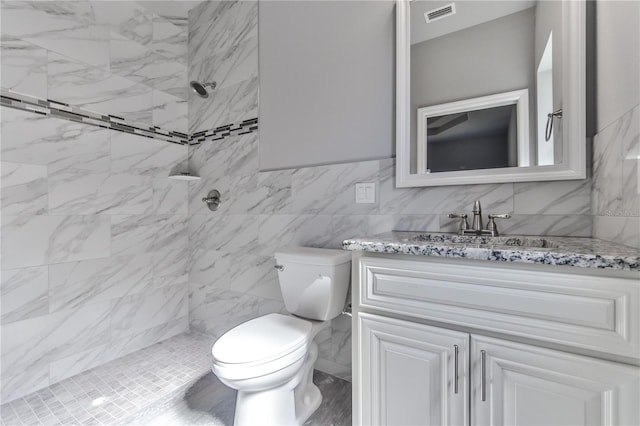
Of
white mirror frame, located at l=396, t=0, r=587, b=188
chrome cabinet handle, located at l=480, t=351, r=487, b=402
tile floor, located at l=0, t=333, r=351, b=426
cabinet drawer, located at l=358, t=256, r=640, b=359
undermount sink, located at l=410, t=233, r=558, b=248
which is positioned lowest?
tile floor, located at l=0, t=333, r=351, b=426

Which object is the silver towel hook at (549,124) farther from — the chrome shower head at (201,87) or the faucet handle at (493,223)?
the chrome shower head at (201,87)

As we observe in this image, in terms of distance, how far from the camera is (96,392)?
1.60 meters

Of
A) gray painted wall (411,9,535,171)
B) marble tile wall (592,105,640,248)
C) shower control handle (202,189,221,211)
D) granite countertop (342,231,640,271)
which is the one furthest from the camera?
shower control handle (202,189,221,211)

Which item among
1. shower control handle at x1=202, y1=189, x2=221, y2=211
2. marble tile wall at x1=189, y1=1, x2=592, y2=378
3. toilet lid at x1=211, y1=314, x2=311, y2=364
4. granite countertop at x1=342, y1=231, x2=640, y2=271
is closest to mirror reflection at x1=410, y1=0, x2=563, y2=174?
marble tile wall at x1=189, y1=1, x2=592, y2=378

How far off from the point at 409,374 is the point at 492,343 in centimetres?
28

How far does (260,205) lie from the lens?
2010mm

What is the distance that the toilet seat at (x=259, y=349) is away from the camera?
3.72ft

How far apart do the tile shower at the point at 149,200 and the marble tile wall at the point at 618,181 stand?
10cm

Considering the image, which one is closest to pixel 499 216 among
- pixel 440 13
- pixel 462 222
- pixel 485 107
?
pixel 462 222

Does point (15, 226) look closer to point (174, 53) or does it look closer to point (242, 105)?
point (242, 105)

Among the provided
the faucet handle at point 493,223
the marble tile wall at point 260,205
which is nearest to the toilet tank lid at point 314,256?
the marble tile wall at point 260,205

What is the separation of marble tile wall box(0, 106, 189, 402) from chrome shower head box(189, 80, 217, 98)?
19.3 inches

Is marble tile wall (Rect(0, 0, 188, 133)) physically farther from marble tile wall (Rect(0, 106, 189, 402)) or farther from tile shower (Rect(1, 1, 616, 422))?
marble tile wall (Rect(0, 106, 189, 402))

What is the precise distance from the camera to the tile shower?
1544mm
